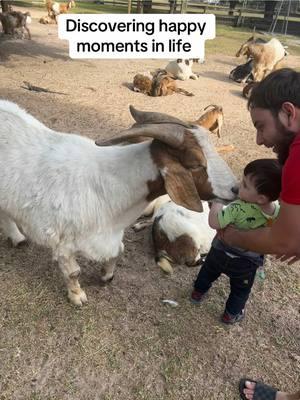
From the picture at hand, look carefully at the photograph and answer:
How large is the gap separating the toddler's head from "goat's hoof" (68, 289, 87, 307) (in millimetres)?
1717

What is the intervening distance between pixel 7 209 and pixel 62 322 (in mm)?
999

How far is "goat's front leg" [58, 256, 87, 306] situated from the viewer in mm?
3072

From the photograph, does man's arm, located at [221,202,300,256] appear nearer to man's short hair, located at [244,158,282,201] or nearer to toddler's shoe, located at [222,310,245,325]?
man's short hair, located at [244,158,282,201]

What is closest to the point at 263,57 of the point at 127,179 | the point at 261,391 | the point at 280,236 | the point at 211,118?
the point at 211,118

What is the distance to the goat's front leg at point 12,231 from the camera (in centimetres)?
373

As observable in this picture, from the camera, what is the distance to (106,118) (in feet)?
24.4

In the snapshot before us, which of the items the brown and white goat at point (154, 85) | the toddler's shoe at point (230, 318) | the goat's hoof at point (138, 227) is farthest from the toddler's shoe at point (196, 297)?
the brown and white goat at point (154, 85)

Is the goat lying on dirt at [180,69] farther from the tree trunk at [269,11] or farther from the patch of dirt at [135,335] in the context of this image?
the tree trunk at [269,11]

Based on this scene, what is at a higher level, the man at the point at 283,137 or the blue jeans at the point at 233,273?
the man at the point at 283,137

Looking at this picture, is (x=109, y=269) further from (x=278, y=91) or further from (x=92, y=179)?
(x=278, y=91)

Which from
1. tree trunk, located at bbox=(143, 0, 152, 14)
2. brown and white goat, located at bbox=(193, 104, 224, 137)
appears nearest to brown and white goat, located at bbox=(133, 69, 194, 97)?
brown and white goat, located at bbox=(193, 104, 224, 137)

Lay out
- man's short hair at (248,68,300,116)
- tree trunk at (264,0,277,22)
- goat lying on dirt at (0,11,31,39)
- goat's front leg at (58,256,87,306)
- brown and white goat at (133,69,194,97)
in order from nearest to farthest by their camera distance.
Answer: man's short hair at (248,68,300,116) < goat's front leg at (58,256,87,306) < brown and white goat at (133,69,194,97) < goat lying on dirt at (0,11,31,39) < tree trunk at (264,0,277,22)

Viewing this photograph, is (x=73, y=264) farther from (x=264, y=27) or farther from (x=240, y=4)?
(x=240, y=4)

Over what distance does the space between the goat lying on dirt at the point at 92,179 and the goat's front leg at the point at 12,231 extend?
70cm
